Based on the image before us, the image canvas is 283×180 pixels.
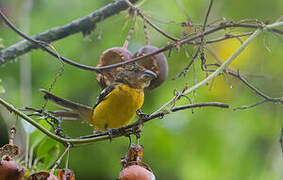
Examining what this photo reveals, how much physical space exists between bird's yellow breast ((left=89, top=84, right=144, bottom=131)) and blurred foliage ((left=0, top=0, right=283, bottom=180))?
3.64 ft

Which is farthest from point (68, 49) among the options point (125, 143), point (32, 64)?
point (125, 143)

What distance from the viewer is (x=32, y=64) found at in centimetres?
389

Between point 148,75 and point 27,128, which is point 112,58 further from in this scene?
point 27,128

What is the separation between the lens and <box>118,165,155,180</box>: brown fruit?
1398 mm

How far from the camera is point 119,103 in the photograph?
2.36 metres

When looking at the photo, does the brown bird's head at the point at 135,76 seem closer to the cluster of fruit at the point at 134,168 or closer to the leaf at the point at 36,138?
the leaf at the point at 36,138

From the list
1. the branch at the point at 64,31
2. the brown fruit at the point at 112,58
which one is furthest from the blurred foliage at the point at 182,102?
the brown fruit at the point at 112,58

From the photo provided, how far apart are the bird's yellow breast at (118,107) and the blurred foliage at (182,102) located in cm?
111

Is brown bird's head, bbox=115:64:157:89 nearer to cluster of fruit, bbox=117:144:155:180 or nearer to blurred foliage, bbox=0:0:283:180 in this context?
cluster of fruit, bbox=117:144:155:180

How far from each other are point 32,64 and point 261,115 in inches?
78.7

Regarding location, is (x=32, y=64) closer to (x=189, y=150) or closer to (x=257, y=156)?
(x=189, y=150)

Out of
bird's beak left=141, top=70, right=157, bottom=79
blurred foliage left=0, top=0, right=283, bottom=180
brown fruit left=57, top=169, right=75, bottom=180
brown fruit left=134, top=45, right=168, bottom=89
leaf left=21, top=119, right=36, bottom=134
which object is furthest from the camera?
blurred foliage left=0, top=0, right=283, bottom=180

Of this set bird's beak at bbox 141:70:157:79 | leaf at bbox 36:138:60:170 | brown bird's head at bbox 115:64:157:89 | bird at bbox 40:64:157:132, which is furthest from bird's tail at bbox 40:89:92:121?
bird's beak at bbox 141:70:157:79

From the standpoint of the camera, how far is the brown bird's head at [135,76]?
7.44 ft
